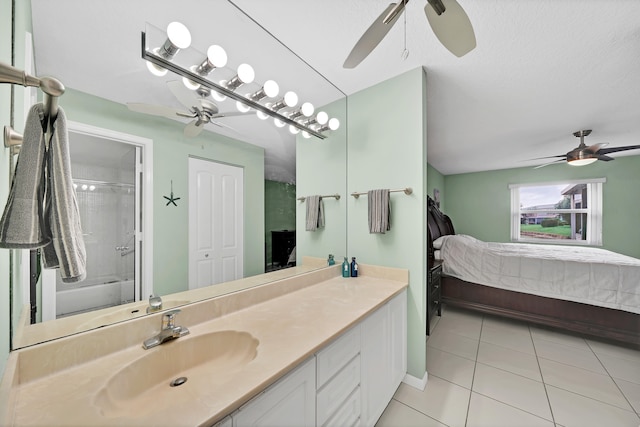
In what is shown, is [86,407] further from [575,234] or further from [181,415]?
[575,234]

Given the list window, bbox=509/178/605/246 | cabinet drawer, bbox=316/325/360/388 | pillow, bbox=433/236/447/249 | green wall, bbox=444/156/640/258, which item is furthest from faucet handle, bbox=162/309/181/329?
window, bbox=509/178/605/246

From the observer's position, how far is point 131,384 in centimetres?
77

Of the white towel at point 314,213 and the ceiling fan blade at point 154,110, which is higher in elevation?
the ceiling fan blade at point 154,110

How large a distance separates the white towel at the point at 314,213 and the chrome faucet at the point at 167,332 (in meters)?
1.04

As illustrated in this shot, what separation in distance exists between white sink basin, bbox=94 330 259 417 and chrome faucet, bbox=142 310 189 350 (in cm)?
2

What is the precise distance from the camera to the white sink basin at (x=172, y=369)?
2.31 feet

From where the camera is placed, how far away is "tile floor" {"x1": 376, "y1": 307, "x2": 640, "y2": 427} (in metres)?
1.46

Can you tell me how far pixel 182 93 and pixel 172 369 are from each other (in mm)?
1211

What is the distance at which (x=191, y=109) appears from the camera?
3.59 ft

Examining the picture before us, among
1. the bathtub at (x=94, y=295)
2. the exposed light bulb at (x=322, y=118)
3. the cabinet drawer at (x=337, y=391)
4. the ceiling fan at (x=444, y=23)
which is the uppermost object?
the exposed light bulb at (x=322, y=118)

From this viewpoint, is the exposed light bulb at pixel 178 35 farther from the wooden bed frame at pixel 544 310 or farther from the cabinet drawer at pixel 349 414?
the wooden bed frame at pixel 544 310

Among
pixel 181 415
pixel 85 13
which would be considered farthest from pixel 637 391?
pixel 85 13

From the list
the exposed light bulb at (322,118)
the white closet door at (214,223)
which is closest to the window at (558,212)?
the exposed light bulb at (322,118)

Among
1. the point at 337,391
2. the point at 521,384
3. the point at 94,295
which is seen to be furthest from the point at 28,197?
the point at 521,384
